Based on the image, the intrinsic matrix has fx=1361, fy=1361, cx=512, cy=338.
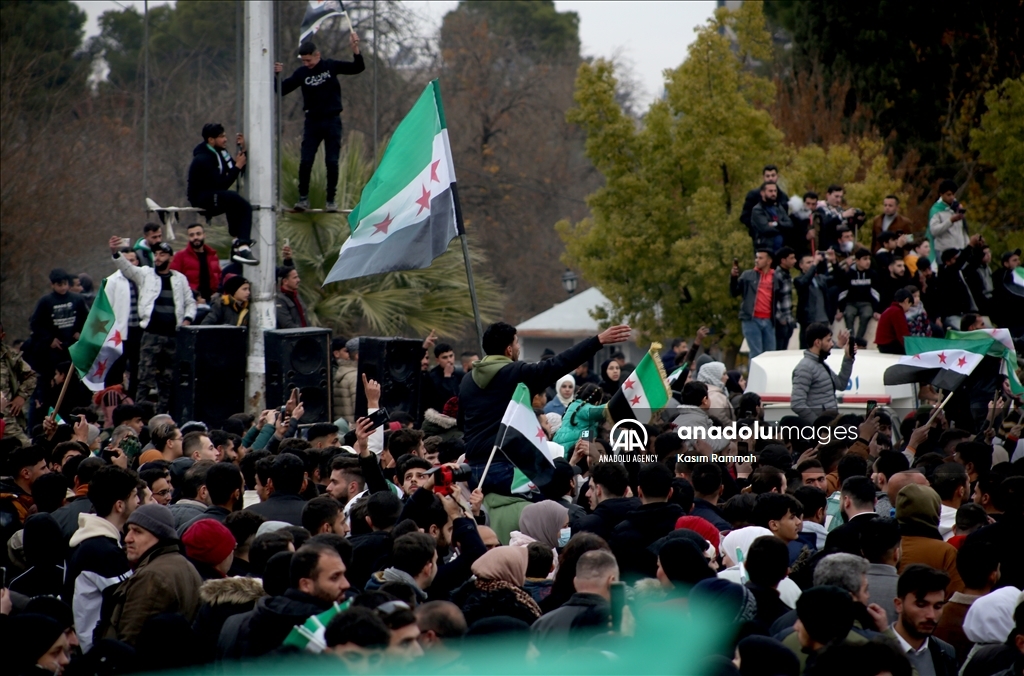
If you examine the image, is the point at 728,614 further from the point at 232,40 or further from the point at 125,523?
the point at 232,40

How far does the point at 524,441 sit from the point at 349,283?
40.0 feet

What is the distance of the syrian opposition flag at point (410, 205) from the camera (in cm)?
1164

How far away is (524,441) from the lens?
8.02 metres

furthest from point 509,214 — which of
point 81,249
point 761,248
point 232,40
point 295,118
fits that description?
point 761,248

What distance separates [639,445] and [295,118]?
3371 centimetres

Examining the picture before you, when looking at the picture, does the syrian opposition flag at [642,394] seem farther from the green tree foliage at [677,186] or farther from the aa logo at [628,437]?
the green tree foliage at [677,186]

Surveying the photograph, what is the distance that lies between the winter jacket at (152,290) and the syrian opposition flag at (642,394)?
6068mm

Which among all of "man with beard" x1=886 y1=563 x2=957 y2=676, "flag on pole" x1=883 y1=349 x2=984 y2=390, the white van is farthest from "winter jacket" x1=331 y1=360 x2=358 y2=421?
"man with beard" x1=886 y1=563 x2=957 y2=676

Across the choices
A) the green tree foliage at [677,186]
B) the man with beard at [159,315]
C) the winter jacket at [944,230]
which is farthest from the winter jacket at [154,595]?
the green tree foliage at [677,186]

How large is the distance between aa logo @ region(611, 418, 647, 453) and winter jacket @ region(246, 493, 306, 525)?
240 cm

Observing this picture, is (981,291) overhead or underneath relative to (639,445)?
overhead

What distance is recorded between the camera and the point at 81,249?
1328 inches

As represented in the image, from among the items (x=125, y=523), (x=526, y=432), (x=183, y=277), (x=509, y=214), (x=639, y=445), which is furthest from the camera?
(x=509, y=214)

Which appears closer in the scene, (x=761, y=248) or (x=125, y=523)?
(x=125, y=523)
